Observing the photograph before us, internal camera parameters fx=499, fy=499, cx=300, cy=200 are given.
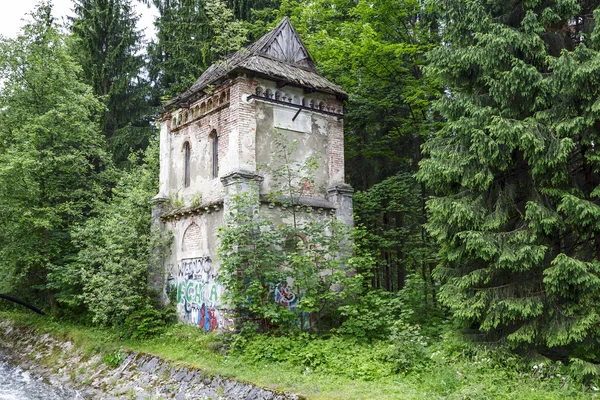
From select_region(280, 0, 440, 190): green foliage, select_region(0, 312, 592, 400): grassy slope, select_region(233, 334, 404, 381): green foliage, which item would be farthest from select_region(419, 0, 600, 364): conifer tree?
select_region(280, 0, 440, 190): green foliage

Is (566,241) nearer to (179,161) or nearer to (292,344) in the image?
(292,344)

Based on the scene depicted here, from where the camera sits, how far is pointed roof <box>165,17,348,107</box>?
13.9 metres

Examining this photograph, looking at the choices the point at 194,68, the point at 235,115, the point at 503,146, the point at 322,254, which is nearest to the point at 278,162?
the point at 235,115

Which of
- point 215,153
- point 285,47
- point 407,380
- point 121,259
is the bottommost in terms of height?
point 407,380

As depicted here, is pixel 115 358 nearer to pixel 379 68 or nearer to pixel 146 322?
pixel 146 322

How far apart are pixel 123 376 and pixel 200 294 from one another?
2.85 m

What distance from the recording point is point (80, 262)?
687 inches

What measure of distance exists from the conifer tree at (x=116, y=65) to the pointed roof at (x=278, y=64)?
952cm

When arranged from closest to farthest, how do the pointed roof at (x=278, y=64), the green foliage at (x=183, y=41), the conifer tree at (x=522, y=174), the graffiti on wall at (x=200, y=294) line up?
the conifer tree at (x=522, y=174) < the graffiti on wall at (x=200, y=294) < the pointed roof at (x=278, y=64) < the green foliage at (x=183, y=41)

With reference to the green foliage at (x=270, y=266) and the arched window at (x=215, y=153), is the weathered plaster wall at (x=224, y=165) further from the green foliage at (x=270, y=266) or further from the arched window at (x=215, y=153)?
the green foliage at (x=270, y=266)

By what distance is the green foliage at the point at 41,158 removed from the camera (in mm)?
17578

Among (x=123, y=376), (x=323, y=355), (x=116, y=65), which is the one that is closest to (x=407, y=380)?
(x=323, y=355)

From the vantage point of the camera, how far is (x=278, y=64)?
15.0 meters

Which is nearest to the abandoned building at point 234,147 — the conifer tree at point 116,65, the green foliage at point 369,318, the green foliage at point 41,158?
the green foliage at point 369,318
